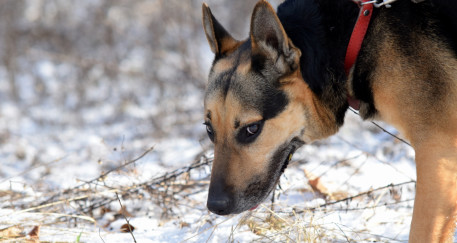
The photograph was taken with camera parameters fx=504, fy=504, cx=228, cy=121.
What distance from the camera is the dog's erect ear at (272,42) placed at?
110 inches

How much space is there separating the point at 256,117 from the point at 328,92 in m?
0.50

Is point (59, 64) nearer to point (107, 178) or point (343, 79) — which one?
point (107, 178)

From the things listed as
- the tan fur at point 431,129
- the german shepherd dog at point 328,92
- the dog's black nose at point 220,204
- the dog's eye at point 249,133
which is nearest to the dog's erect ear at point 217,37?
the german shepherd dog at point 328,92

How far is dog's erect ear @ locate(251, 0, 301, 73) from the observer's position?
2791 millimetres

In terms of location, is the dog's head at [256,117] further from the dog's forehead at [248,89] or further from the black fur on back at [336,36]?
the black fur on back at [336,36]

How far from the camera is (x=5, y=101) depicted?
8.84 metres

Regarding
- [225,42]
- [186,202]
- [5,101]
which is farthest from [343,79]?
[5,101]

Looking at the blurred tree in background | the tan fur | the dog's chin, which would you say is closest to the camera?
the tan fur

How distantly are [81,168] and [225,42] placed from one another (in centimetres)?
357

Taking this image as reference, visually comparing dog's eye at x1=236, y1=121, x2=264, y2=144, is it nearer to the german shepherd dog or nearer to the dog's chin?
the german shepherd dog

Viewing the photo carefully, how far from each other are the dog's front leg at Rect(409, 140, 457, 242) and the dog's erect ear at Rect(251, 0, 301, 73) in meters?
0.86

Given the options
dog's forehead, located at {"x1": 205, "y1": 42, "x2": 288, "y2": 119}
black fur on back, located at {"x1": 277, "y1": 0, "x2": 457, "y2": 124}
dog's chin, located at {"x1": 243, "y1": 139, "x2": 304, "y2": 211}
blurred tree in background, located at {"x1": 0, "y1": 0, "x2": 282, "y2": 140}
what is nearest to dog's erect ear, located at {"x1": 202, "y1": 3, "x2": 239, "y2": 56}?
dog's forehead, located at {"x1": 205, "y1": 42, "x2": 288, "y2": 119}

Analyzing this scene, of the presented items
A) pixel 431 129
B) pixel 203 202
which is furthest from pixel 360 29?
pixel 203 202

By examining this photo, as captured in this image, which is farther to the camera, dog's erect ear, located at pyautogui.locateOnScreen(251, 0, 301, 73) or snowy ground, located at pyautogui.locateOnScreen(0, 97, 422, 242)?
snowy ground, located at pyautogui.locateOnScreen(0, 97, 422, 242)
